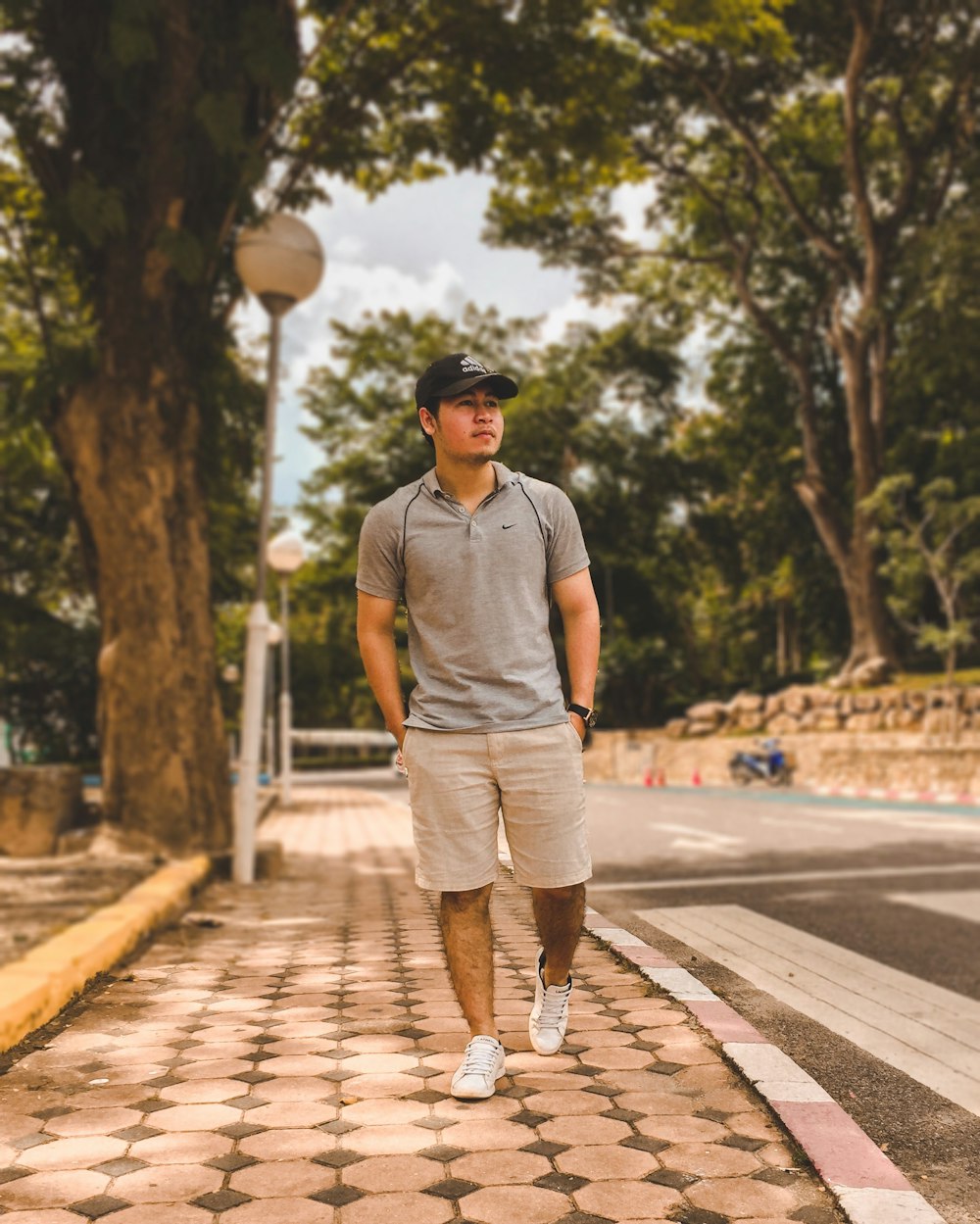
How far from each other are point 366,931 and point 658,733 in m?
29.3

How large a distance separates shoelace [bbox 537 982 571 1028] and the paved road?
680 millimetres

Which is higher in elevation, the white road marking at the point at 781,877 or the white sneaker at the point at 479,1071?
the white sneaker at the point at 479,1071

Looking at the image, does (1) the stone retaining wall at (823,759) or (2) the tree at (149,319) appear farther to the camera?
(1) the stone retaining wall at (823,759)

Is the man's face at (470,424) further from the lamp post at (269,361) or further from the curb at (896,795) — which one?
the curb at (896,795)

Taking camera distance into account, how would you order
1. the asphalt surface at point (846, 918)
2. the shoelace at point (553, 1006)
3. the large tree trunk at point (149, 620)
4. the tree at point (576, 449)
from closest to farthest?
the asphalt surface at point (846, 918)
the shoelace at point (553, 1006)
the large tree trunk at point (149, 620)
the tree at point (576, 449)

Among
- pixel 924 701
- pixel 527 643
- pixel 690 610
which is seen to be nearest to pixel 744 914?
pixel 527 643

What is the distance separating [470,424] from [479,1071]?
158 centimetres

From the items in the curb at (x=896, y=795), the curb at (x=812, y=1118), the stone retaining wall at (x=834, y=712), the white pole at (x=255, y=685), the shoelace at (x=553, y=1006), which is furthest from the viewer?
the stone retaining wall at (x=834, y=712)

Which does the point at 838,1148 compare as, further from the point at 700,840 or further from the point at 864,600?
the point at 864,600

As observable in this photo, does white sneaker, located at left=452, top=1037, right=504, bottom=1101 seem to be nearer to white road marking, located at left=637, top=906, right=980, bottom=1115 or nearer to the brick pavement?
the brick pavement

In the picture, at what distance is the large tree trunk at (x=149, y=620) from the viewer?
8.54m

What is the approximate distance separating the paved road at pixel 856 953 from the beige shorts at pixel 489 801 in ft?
3.17

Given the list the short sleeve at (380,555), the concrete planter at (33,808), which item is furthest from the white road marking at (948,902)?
the concrete planter at (33,808)

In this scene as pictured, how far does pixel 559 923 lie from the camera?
3.08 metres
